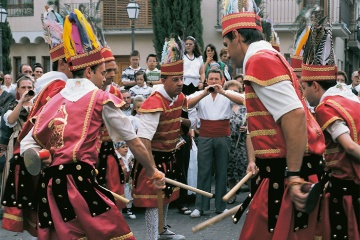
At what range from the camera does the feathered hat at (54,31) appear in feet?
21.6

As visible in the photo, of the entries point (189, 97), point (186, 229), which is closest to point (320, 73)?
point (189, 97)

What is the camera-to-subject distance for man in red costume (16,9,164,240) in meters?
4.68

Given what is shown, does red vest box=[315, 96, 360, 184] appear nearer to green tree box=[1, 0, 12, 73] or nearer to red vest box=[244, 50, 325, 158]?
red vest box=[244, 50, 325, 158]

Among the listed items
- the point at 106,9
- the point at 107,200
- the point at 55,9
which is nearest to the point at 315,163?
the point at 107,200

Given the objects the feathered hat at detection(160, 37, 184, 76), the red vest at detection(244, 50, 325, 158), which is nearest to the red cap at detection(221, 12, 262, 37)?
the red vest at detection(244, 50, 325, 158)

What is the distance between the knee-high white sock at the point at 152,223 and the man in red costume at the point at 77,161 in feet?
8.59

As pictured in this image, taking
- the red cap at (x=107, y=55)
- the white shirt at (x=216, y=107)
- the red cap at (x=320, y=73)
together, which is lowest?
the white shirt at (x=216, y=107)

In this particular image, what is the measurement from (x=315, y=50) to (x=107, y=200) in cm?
199

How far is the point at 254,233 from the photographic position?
14.3 ft

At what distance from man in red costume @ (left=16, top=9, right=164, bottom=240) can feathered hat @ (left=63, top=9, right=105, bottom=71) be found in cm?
19

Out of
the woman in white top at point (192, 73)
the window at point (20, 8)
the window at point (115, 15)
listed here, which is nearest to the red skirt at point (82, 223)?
the woman in white top at point (192, 73)

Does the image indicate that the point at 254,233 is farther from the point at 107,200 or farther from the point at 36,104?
the point at 36,104

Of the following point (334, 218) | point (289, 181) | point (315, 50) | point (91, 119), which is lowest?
point (334, 218)

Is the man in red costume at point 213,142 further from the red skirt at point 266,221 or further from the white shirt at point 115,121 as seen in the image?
the red skirt at point 266,221
